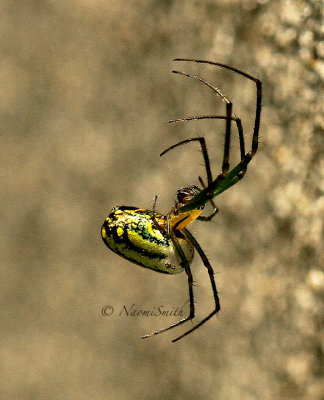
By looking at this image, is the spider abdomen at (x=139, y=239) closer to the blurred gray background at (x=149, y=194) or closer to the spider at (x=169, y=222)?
the spider at (x=169, y=222)

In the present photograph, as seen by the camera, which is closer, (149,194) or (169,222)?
(169,222)

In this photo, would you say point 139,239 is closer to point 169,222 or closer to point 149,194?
point 169,222

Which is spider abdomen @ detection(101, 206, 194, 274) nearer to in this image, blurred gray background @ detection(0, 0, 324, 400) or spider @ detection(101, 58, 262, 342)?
spider @ detection(101, 58, 262, 342)

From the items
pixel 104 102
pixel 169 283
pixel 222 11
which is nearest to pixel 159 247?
pixel 222 11

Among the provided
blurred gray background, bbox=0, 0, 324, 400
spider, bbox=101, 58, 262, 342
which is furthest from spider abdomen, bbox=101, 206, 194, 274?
blurred gray background, bbox=0, 0, 324, 400

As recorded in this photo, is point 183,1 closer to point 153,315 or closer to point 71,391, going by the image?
point 153,315

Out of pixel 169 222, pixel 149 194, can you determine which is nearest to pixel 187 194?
pixel 169 222
